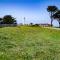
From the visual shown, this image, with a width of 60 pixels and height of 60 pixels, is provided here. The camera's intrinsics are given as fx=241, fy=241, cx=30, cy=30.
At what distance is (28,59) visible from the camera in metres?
14.0

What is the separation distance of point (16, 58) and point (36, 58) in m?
1.47

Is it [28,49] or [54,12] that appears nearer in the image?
[28,49]

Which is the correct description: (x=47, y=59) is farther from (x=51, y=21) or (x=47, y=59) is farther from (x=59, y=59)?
(x=51, y=21)

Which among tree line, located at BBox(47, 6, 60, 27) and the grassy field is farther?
tree line, located at BBox(47, 6, 60, 27)

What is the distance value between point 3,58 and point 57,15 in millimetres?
76704

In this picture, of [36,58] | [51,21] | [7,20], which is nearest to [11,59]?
[36,58]

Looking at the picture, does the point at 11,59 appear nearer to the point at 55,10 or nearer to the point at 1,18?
the point at 55,10

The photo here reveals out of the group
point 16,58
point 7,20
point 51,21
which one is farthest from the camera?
point 7,20

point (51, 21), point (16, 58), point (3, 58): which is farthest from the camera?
point (51, 21)

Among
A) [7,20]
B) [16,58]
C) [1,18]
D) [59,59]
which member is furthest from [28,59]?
[1,18]

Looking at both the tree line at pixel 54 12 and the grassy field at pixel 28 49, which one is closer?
the grassy field at pixel 28 49

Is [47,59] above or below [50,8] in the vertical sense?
below

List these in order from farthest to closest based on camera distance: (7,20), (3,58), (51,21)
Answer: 1. (7,20)
2. (51,21)
3. (3,58)

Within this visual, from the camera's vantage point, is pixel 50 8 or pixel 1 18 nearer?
pixel 50 8
